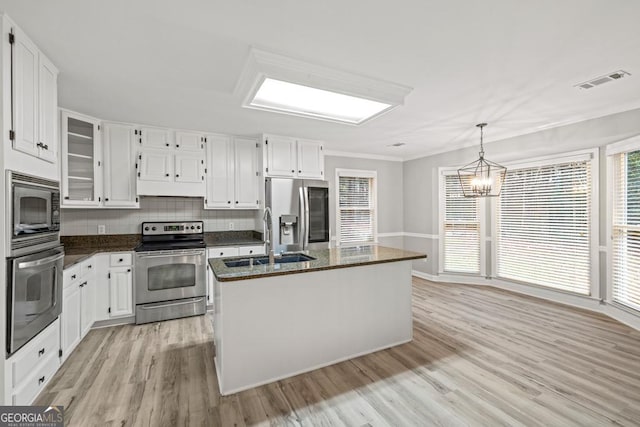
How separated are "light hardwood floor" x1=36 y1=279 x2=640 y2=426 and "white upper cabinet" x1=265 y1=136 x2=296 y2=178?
240 cm

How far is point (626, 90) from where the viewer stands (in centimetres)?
282

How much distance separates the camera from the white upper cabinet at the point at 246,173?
4.43 meters

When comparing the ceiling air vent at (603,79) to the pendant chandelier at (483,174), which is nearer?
the ceiling air vent at (603,79)

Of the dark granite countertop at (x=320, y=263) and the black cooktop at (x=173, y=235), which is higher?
the black cooktop at (x=173, y=235)

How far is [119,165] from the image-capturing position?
3762mm

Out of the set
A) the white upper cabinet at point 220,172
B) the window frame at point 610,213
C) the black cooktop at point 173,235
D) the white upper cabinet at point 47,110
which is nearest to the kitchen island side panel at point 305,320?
the white upper cabinet at point 47,110

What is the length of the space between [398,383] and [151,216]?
3.83 meters

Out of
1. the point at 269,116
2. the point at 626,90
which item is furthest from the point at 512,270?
the point at 269,116

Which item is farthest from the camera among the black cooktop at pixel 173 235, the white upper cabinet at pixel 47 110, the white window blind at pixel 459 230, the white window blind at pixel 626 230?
the white window blind at pixel 459 230

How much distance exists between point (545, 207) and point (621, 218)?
3.01 feet

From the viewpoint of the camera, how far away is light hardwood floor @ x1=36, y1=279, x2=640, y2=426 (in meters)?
1.95

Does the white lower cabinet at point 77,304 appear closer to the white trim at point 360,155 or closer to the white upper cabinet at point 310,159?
the white upper cabinet at point 310,159

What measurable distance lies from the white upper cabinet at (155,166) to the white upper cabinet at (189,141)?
21 centimetres

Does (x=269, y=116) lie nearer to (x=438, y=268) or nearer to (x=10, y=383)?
(x=10, y=383)
